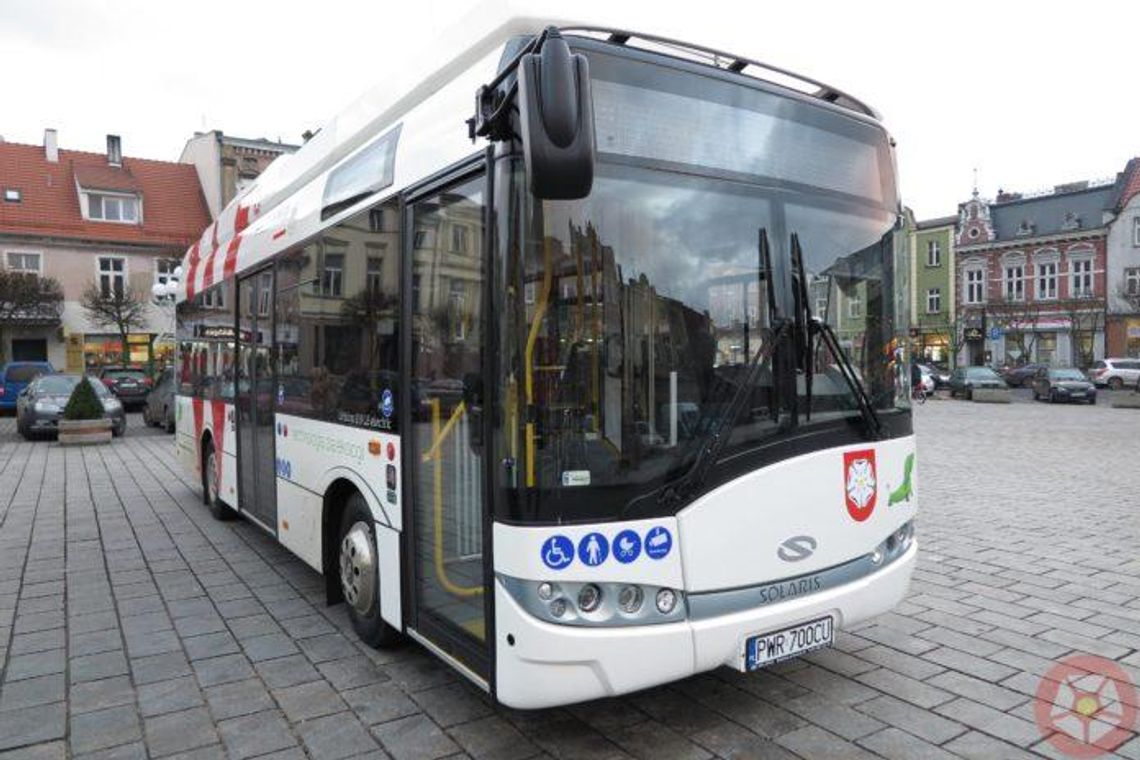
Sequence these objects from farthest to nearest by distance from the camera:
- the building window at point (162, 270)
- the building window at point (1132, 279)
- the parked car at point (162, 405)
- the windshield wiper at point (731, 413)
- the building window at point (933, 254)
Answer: the building window at point (933, 254), the building window at point (1132, 279), the building window at point (162, 270), the parked car at point (162, 405), the windshield wiper at point (731, 413)

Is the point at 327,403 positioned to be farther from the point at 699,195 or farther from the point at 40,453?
the point at 40,453

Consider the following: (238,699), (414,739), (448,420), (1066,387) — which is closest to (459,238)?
(448,420)

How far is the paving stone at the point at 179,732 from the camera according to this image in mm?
3744

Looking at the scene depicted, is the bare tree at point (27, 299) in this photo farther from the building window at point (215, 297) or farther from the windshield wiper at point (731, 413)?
the windshield wiper at point (731, 413)

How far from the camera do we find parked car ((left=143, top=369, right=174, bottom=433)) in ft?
66.8

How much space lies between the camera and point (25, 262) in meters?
37.8

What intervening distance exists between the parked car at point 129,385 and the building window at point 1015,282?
52.4 meters

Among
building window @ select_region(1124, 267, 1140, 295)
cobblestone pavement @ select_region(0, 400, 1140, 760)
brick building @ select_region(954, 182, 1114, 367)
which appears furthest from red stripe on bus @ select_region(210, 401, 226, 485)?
building window @ select_region(1124, 267, 1140, 295)

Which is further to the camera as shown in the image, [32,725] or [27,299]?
[27,299]

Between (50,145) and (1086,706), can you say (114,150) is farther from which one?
(1086,706)

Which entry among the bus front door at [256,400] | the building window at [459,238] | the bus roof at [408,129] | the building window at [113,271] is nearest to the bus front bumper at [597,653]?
the building window at [459,238]

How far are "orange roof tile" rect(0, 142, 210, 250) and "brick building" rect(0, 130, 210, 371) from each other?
0.15 feet

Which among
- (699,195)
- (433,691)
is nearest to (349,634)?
(433,691)

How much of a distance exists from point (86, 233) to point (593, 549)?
4331 centimetres
